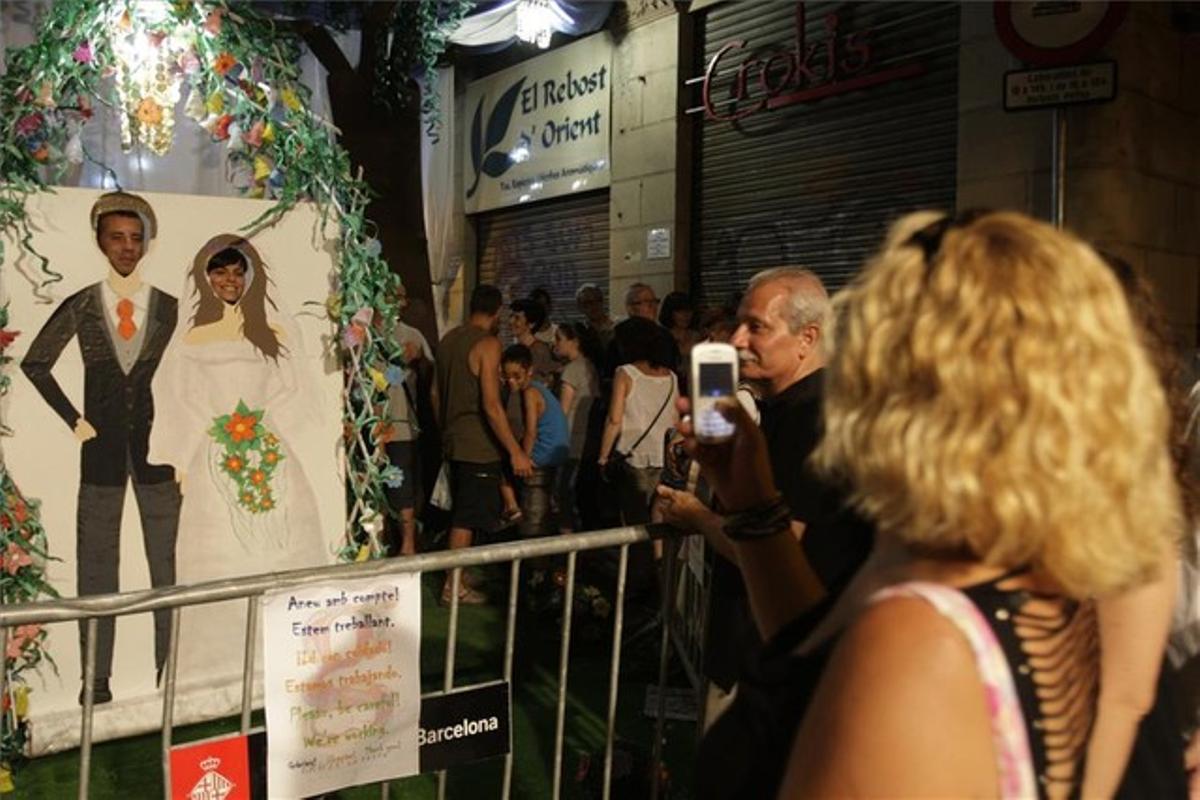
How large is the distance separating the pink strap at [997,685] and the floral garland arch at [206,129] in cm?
364

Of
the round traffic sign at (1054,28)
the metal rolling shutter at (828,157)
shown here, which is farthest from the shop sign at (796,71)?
the round traffic sign at (1054,28)

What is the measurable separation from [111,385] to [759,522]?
10.6ft

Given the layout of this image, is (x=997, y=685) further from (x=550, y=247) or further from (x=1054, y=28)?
(x=550, y=247)

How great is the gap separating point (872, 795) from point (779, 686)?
304mm

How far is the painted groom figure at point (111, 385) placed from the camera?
4.15 m

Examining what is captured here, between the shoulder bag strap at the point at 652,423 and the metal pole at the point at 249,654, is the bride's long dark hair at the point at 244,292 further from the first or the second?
the metal pole at the point at 249,654

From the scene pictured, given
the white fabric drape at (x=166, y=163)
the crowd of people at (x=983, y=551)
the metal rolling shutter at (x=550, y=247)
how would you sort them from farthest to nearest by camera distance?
the metal rolling shutter at (x=550, y=247) < the white fabric drape at (x=166, y=163) < the crowd of people at (x=983, y=551)

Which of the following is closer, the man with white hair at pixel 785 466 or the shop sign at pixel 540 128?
the man with white hair at pixel 785 466

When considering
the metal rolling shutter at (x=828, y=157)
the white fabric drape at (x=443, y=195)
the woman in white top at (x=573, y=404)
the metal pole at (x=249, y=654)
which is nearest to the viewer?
the metal pole at (x=249, y=654)

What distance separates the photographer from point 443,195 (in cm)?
1395

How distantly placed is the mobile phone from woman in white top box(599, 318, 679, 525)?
3.97 metres

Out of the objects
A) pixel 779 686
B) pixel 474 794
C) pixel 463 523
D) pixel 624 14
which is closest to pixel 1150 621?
pixel 779 686

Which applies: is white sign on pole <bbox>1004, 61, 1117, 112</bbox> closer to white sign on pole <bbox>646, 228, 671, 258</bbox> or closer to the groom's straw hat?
white sign on pole <bbox>646, 228, 671, 258</bbox>

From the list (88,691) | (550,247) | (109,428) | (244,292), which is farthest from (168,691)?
(550,247)
